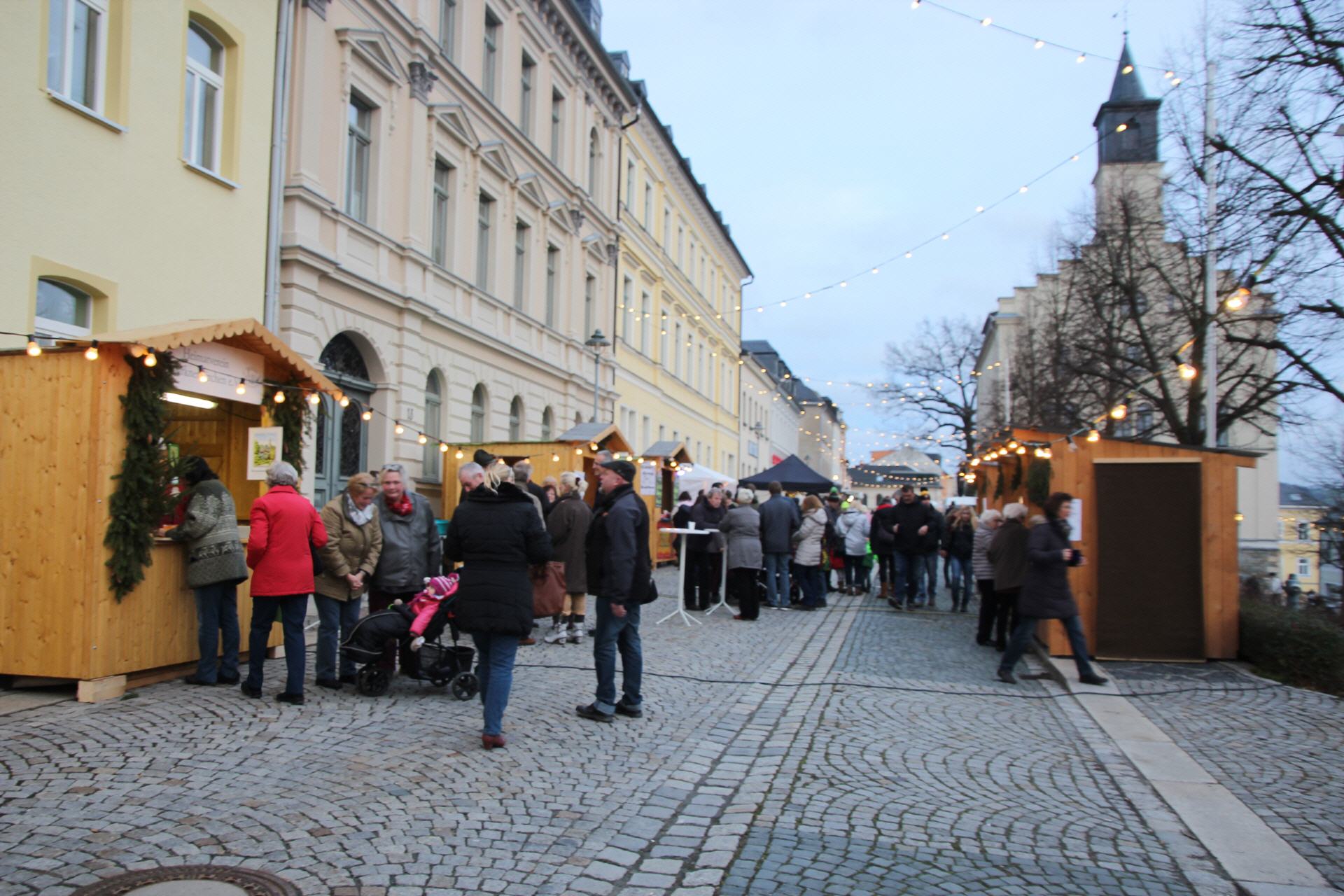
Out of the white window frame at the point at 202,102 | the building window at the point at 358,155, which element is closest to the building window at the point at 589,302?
the building window at the point at 358,155

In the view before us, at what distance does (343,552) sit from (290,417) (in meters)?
2.18

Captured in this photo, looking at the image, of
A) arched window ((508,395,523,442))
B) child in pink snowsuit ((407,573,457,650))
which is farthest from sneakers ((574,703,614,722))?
arched window ((508,395,523,442))

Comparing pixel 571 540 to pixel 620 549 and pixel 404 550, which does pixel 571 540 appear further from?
pixel 620 549

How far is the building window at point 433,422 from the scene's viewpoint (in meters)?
19.8

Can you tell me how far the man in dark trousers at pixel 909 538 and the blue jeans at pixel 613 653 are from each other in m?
9.48

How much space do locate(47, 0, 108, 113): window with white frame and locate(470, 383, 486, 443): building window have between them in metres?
11.0

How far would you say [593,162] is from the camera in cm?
2977

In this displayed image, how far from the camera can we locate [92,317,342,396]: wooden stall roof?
309 inches

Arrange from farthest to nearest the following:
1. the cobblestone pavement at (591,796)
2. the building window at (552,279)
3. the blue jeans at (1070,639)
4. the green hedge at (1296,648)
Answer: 1. the building window at (552,279)
2. the blue jeans at (1070,639)
3. the green hedge at (1296,648)
4. the cobblestone pavement at (591,796)

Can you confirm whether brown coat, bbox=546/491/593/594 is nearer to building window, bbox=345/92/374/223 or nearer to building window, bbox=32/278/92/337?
building window, bbox=32/278/92/337

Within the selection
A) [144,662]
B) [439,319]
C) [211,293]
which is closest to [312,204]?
[211,293]

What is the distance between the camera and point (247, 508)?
406 inches

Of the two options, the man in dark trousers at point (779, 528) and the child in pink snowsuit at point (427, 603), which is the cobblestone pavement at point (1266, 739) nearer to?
the child in pink snowsuit at point (427, 603)

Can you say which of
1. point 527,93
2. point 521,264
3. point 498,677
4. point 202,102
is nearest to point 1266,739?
point 498,677
